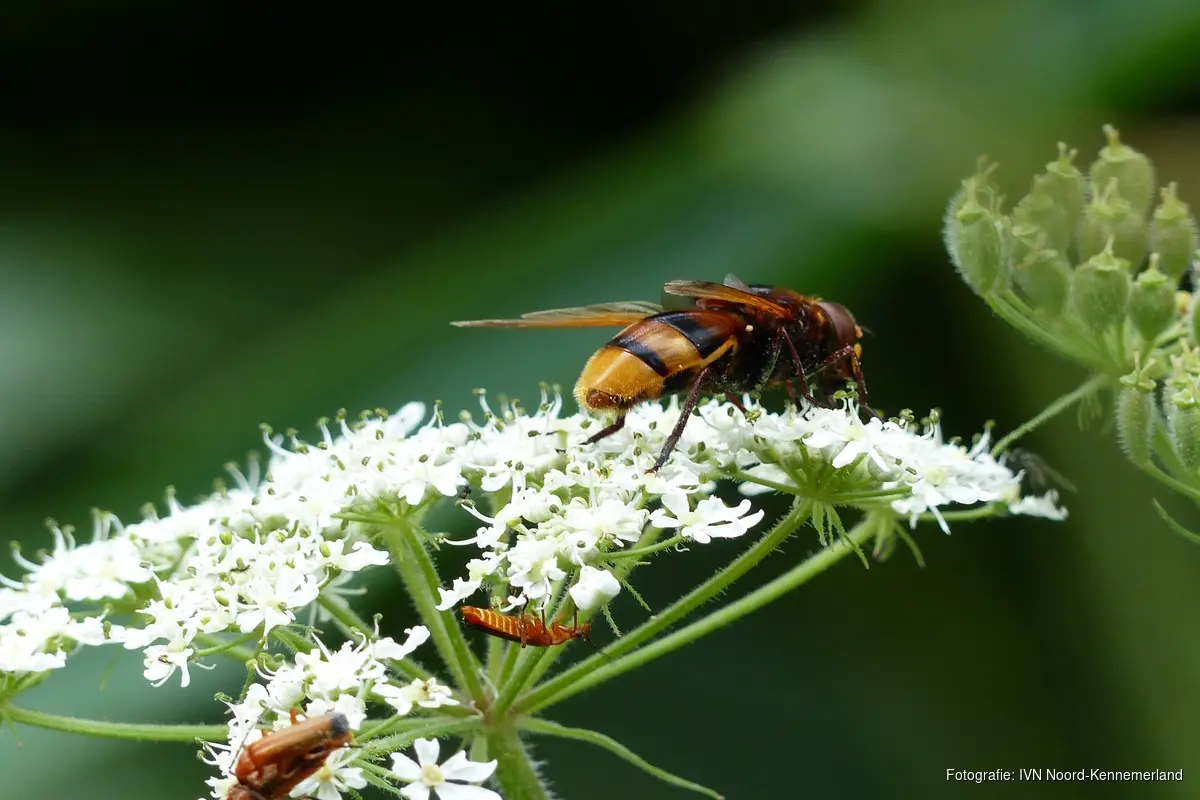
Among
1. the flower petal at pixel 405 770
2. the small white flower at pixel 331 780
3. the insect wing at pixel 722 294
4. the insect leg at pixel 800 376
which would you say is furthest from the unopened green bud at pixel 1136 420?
the small white flower at pixel 331 780

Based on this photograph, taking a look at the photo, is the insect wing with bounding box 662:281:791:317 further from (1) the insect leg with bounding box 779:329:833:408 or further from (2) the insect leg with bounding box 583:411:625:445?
(2) the insect leg with bounding box 583:411:625:445

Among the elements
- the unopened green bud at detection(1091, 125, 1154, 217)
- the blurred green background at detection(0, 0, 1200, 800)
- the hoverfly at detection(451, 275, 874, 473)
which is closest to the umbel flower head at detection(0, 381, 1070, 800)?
the hoverfly at detection(451, 275, 874, 473)

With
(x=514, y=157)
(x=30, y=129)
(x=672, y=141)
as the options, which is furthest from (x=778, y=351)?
(x=30, y=129)

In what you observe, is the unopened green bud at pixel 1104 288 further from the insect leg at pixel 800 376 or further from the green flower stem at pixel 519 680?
the green flower stem at pixel 519 680

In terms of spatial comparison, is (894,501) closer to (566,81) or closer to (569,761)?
(569,761)

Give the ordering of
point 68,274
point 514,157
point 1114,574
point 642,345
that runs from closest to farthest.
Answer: point 642,345
point 1114,574
point 68,274
point 514,157

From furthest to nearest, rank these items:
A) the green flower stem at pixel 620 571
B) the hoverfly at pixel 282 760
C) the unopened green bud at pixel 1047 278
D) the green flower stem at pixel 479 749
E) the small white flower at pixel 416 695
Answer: the unopened green bud at pixel 1047 278 < the green flower stem at pixel 479 749 < the green flower stem at pixel 620 571 < the small white flower at pixel 416 695 < the hoverfly at pixel 282 760
